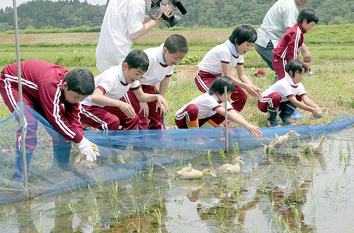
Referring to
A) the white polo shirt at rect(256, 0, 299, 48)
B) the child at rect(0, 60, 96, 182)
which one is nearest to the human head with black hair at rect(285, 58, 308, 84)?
the white polo shirt at rect(256, 0, 299, 48)

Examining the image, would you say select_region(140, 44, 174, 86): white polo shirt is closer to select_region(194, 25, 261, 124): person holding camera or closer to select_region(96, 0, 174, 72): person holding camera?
select_region(96, 0, 174, 72): person holding camera

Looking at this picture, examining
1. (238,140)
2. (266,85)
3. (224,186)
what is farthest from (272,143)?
A: (266,85)

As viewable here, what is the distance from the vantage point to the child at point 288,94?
247 inches

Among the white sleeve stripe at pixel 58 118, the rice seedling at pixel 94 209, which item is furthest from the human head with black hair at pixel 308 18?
the rice seedling at pixel 94 209

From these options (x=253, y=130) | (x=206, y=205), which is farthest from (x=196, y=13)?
(x=206, y=205)

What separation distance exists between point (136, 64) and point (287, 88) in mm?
2368

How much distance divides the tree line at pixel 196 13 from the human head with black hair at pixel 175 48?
1260 inches

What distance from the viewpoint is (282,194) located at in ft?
12.8

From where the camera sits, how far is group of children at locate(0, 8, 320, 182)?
13.2ft

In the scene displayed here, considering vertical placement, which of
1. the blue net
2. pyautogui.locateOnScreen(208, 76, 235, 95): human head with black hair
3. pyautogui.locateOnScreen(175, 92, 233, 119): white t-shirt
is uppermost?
pyautogui.locateOnScreen(208, 76, 235, 95): human head with black hair

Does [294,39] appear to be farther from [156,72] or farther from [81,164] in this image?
[81,164]

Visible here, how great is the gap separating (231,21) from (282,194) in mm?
42079

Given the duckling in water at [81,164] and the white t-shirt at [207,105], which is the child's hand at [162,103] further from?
the duckling in water at [81,164]

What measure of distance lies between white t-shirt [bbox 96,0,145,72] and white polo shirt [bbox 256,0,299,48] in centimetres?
293
